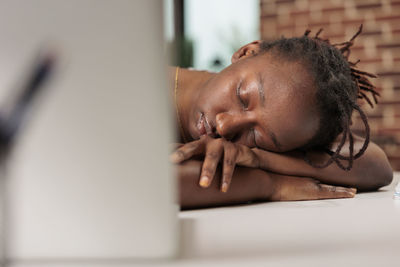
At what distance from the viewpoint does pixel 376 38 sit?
2061 millimetres

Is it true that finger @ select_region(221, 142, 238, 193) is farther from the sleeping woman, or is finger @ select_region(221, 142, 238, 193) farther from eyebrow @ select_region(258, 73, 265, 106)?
eyebrow @ select_region(258, 73, 265, 106)

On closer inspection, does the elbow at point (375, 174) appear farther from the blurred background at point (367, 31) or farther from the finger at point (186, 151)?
the blurred background at point (367, 31)

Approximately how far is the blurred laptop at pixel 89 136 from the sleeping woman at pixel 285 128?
39cm

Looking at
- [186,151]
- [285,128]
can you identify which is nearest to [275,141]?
[285,128]

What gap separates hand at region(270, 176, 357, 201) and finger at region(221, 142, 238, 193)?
0.12 m

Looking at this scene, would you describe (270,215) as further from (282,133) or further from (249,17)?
(249,17)

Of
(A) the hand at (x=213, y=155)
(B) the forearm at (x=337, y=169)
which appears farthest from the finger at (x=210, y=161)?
(B) the forearm at (x=337, y=169)

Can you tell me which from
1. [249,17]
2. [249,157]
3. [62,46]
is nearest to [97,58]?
[62,46]

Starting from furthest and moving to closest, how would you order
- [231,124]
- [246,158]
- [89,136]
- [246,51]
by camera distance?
[246,51] → [231,124] → [246,158] → [89,136]

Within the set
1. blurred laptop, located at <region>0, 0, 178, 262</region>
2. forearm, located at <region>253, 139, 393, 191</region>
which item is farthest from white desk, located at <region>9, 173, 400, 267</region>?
forearm, located at <region>253, 139, 393, 191</region>

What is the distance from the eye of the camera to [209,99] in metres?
0.90

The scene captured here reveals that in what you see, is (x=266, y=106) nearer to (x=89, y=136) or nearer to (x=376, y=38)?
(x=89, y=136)

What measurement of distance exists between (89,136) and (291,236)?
226mm

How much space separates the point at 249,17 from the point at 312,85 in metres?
1.92
